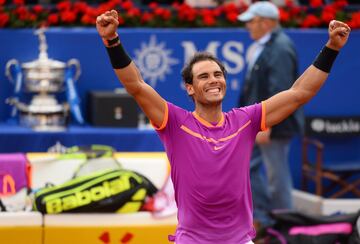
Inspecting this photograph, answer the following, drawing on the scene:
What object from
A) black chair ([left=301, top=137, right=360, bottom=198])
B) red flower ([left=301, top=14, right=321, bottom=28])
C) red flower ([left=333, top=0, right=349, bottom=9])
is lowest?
black chair ([left=301, top=137, right=360, bottom=198])

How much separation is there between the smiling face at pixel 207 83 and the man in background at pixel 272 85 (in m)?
3.44

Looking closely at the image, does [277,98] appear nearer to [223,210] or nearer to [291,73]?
[223,210]

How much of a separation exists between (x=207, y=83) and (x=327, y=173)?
5.09 meters

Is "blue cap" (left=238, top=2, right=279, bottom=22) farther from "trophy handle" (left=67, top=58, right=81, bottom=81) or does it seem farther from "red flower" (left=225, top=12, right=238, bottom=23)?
"trophy handle" (left=67, top=58, right=81, bottom=81)

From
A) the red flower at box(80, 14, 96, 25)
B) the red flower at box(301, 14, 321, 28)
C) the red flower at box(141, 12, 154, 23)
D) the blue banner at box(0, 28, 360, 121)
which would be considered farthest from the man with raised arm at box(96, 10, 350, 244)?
the red flower at box(301, 14, 321, 28)

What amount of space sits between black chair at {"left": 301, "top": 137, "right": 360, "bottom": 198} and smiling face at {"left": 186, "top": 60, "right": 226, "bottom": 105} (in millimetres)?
4816

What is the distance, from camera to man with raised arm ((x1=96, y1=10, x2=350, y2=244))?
16.5 ft

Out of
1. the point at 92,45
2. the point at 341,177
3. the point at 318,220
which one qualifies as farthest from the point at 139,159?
the point at 341,177

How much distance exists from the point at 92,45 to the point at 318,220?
315 centimetres

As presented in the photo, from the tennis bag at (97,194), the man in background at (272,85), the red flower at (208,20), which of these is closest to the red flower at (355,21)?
the red flower at (208,20)

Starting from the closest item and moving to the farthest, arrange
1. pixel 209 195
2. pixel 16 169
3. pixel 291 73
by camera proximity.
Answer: pixel 209 195 < pixel 16 169 < pixel 291 73

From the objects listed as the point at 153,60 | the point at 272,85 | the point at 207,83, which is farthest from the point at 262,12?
the point at 207,83

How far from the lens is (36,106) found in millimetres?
9352

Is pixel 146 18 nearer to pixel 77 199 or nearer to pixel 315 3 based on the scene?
pixel 315 3
